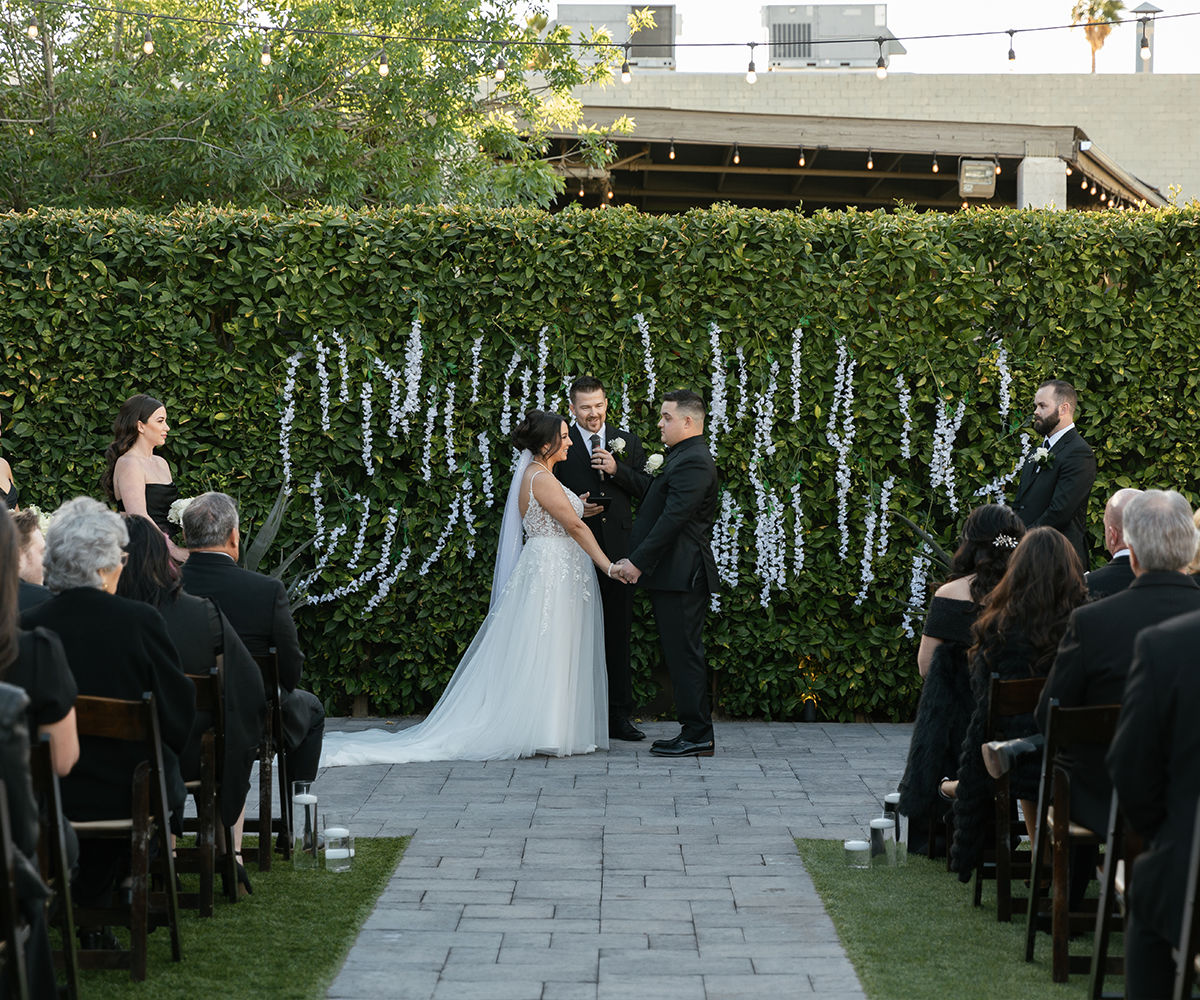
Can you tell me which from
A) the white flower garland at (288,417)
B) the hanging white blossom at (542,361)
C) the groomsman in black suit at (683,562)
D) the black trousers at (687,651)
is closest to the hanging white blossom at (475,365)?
the hanging white blossom at (542,361)

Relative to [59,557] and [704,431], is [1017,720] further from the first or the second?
[704,431]

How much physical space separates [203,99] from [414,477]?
507 cm

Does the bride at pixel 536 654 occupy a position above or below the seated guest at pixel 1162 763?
below

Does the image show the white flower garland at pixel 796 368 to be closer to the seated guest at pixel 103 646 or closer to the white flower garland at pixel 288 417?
the white flower garland at pixel 288 417

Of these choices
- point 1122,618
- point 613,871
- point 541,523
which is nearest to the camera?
point 1122,618

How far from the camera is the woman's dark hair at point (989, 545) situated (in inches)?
191

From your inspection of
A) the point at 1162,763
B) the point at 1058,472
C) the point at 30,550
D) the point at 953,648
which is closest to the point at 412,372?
the point at 30,550

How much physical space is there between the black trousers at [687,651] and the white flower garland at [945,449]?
6.09 ft

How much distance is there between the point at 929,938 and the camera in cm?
431

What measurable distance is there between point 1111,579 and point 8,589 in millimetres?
3557

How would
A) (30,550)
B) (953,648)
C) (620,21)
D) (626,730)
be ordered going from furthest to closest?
(620,21), (626,730), (953,648), (30,550)

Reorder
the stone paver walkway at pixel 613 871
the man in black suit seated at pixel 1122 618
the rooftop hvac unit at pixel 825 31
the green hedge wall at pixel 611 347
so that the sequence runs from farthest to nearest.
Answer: the rooftop hvac unit at pixel 825 31 → the green hedge wall at pixel 611 347 → the stone paver walkway at pixel 613 871 → the man in black suit seated at pixel 1122 618

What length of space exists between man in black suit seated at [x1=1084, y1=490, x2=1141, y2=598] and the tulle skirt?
327cm

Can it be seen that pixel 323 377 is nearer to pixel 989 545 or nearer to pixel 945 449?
pixel 945 449
